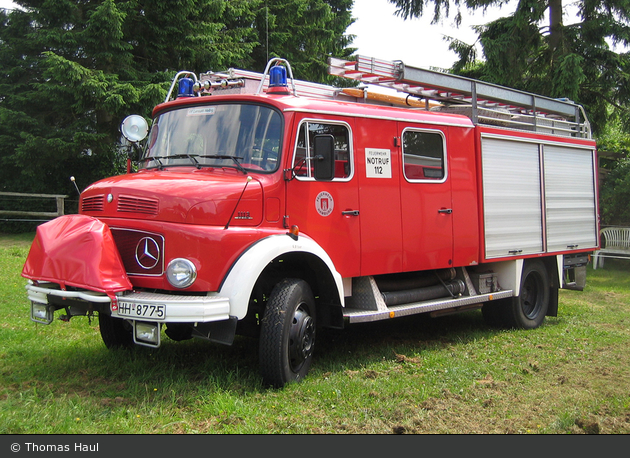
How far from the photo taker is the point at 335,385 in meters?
5.62

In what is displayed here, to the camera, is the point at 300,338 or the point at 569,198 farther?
the point at 569,198

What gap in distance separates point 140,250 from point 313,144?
199 cm

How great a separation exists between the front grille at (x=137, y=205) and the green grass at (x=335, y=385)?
1.44 m

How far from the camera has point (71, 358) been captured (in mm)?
6336

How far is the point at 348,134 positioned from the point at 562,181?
456 cm

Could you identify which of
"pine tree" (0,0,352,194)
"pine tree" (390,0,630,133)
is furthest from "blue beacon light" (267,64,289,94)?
"pine tree" (390,0,630,133)

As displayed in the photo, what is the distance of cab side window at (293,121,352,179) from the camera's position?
6.00 meters

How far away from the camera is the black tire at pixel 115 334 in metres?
6.59

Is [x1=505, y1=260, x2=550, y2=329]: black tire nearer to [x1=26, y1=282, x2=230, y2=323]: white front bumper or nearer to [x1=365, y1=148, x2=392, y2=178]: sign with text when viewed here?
[x1=365, y1=148, x2=392, y2=178]: sign with text

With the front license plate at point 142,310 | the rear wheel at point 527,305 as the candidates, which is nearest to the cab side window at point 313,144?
the front license plate at point 142,310

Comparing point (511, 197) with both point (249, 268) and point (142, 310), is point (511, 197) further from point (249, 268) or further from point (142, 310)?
point (142, 310)

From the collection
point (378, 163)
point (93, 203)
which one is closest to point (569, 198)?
point (378, 163)

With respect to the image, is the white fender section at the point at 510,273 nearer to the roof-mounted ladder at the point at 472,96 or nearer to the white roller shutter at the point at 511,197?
the white roller shutter at the point at 511,197

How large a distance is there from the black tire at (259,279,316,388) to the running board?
60 centimetres
